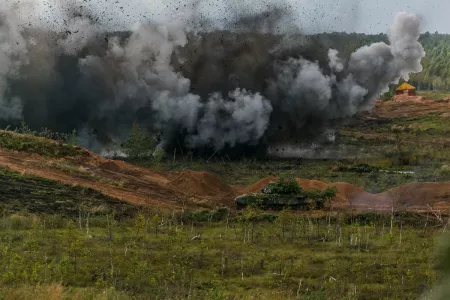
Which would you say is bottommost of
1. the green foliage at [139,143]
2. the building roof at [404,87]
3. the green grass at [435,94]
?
the green foliage at [139,143]

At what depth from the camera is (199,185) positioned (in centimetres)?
2630

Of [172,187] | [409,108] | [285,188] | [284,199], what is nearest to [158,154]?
[172,187]

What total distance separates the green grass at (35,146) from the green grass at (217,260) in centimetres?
1216

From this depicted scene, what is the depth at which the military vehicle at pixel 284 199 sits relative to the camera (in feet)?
73.1

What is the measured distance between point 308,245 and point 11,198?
34.1ft

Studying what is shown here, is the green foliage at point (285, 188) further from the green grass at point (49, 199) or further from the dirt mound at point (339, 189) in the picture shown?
the green grass at point (49, 199)

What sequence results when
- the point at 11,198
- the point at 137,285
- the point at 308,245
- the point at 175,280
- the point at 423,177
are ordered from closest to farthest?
the point at 137,285, the point at 175,280, the point at 308,245, the point at 11,198, the point at 423,177

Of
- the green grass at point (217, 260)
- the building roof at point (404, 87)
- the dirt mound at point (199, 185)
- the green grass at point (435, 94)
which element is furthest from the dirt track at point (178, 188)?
the building roof at point (404, 87)

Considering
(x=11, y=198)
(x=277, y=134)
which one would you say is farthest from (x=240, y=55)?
(x=11, y=198)

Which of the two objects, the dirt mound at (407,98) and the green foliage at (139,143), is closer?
the green foliage at (139,143)

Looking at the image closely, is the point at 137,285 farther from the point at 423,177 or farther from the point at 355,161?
the point at 355,161

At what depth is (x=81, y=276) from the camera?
10406 mm

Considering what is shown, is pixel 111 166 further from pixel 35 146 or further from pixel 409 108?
pixel 409 108

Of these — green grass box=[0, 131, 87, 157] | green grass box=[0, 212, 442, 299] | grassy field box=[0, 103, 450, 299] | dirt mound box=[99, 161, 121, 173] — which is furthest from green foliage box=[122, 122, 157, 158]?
green grass box=[0, 212, 442, 299]
